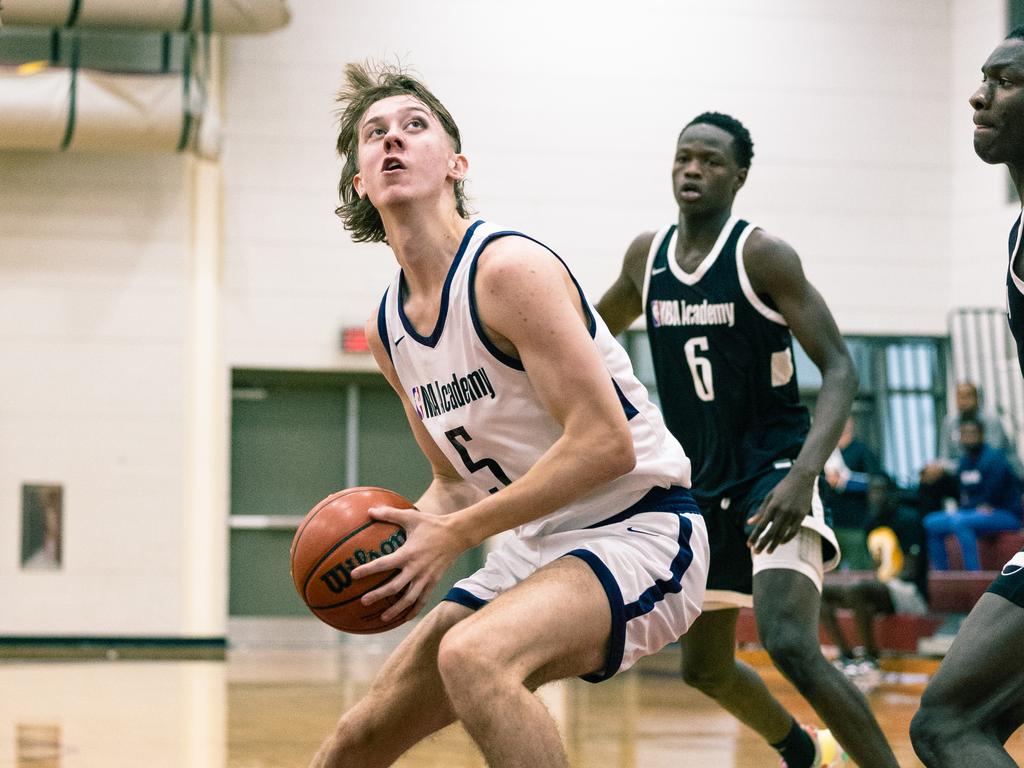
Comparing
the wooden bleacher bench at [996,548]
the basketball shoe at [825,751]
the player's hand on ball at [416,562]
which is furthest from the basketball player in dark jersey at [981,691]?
the wooden bleacher bench at [996,548]

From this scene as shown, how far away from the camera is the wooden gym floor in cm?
506

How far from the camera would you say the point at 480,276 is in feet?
8.95

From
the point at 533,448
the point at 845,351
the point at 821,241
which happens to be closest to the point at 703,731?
the point at 845,351

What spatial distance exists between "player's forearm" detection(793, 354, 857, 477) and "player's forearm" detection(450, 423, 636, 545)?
126 cm

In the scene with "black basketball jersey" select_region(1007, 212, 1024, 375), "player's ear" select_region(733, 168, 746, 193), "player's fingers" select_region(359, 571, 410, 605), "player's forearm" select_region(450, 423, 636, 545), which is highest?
"player's ear" select_region(733, 168, 746, 193)

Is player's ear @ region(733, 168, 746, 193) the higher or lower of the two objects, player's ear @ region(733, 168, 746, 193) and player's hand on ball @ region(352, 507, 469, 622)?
the higher

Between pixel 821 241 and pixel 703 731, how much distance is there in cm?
754

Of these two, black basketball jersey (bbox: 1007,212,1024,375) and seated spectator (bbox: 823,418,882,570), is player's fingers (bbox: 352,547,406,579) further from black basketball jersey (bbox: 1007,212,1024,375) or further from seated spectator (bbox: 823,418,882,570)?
seated spectator (bbox: 823,418,882,570)

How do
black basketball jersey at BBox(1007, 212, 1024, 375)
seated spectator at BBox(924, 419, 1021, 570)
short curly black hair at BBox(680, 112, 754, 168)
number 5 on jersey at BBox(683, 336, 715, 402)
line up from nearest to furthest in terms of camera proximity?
black basketball jersey at BBox(1007, 212, 1024, 375) < number 5 on jersey at BBox(683, 336, 715, 402) < short curly black hair at BBox(680, 112, 754, 168) < seated spectator at BBox(924, 419, 1021, 570)

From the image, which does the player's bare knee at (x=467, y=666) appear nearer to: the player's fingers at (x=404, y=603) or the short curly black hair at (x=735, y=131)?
the player's fingers at (x=404, y=603)

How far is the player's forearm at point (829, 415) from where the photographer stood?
3738mm

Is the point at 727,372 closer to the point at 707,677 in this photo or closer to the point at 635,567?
the point at 707,677

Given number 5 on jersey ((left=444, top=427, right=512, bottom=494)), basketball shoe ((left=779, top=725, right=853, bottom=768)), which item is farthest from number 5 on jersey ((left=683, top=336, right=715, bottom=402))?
number 5 on jersey ((left=444, top=427, right=512, bottom=494))

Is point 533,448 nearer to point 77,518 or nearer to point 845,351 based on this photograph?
point 845,351
